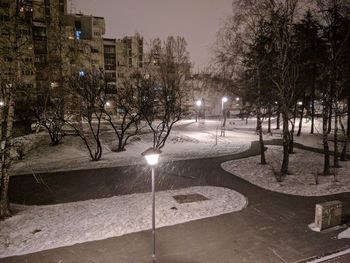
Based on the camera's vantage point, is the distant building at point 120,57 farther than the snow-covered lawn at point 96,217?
Yes

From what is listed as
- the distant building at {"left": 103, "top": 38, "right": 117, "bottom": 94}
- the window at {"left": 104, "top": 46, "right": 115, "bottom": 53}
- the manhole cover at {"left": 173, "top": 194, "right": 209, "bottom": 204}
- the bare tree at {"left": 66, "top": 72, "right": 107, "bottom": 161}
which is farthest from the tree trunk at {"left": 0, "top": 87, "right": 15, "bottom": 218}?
the window at {"left": 104, "top": 46, "right": 115, "bottom": 53}

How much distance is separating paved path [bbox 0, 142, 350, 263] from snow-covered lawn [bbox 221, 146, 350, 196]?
2.46 ft

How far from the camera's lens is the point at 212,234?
344 inches

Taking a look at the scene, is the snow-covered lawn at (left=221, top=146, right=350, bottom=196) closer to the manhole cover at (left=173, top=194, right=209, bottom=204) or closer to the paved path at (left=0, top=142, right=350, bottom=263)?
the paved path at (left=0, top=142, right=350, bottom=263)

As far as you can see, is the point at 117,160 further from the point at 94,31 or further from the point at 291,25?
the point at 94,31

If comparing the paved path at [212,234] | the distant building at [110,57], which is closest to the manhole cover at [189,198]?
the paved path at [212,234]

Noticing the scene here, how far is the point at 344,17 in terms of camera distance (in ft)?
43.6

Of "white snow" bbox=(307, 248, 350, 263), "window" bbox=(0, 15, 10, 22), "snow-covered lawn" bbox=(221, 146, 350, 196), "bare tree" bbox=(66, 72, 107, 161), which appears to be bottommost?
"white snow" bbox=(307, 248, 350, 263)

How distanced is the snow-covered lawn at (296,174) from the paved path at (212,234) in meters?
0.75

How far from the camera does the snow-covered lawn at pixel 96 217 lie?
8.34 metres

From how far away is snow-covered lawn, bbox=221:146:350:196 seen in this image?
13.1m

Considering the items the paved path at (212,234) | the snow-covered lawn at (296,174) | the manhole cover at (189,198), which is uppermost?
the snow-covered lawn at (296,174)

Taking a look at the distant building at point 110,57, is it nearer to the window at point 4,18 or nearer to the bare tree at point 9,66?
the window at point 4,18

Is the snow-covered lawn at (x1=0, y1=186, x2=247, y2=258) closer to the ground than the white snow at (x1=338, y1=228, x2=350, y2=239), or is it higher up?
higher up
